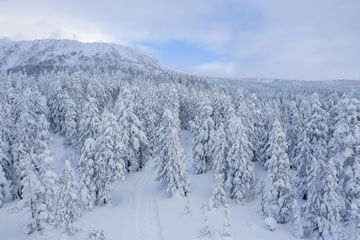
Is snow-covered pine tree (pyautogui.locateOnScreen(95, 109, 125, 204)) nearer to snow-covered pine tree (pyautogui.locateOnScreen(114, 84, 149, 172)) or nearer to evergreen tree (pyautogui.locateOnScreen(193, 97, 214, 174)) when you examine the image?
snow-covered pine tree (pyautogui.locateOnScreen(114, 84, 149, 172))

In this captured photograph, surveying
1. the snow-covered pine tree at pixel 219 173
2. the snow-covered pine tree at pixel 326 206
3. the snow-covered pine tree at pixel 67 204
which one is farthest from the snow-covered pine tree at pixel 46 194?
the snow-covered pine tree at pixel 326 206

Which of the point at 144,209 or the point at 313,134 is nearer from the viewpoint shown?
the point at 144,209

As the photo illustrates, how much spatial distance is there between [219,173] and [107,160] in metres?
14.0

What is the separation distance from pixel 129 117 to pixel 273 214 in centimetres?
2511

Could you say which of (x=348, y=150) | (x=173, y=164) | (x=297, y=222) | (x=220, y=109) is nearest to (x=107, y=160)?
(x=173, y=164)

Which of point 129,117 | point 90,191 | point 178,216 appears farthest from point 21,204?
point 129,117

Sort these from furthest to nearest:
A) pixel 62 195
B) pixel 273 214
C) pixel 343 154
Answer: pixel 273 214
pixel 62 195
pixel 343 154

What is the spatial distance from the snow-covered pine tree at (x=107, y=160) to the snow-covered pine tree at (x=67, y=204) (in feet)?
24.8

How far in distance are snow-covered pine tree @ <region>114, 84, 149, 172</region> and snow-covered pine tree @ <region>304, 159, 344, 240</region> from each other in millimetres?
24919

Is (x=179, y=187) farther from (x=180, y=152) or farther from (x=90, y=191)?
(x=90, y=191)

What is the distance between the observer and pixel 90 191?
112 ft

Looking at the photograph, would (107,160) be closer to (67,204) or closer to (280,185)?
(67,204)

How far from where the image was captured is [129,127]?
44562 millimetres

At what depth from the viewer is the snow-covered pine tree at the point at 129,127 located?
1668 inches
